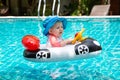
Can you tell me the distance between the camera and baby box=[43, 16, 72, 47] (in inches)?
223

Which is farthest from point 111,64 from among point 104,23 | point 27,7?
point 27,7

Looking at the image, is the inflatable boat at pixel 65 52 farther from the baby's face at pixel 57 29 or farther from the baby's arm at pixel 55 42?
the baby's face at pixel 57 29

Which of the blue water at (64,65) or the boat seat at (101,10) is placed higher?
the boat seat at (101,10)

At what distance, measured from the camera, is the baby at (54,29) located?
18.6 feet

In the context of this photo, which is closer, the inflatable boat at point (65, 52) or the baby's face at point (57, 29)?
the inflatable boat at point (65, 52)

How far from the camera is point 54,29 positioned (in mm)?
5734

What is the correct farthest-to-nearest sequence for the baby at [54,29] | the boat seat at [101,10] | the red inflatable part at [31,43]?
the boat seat at [101,10]
the baby at [54,29]
the red inflatable part at [31,43]

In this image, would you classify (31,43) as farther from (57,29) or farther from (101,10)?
(101,10)

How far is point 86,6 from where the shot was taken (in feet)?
54.7

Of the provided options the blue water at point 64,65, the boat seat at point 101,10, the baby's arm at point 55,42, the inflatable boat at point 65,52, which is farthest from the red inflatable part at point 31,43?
the boat seat at point 101,10

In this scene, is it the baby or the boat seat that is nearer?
the baby

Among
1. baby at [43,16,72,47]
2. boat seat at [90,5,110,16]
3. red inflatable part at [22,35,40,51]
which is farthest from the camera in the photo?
boat seat at [90,5,110,16]

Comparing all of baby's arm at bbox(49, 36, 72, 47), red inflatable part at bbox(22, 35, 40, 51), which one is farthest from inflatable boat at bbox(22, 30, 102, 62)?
baby's arm at bbox(49, 36, 72, 47)

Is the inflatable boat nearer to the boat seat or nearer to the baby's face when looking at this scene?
the baby's face
